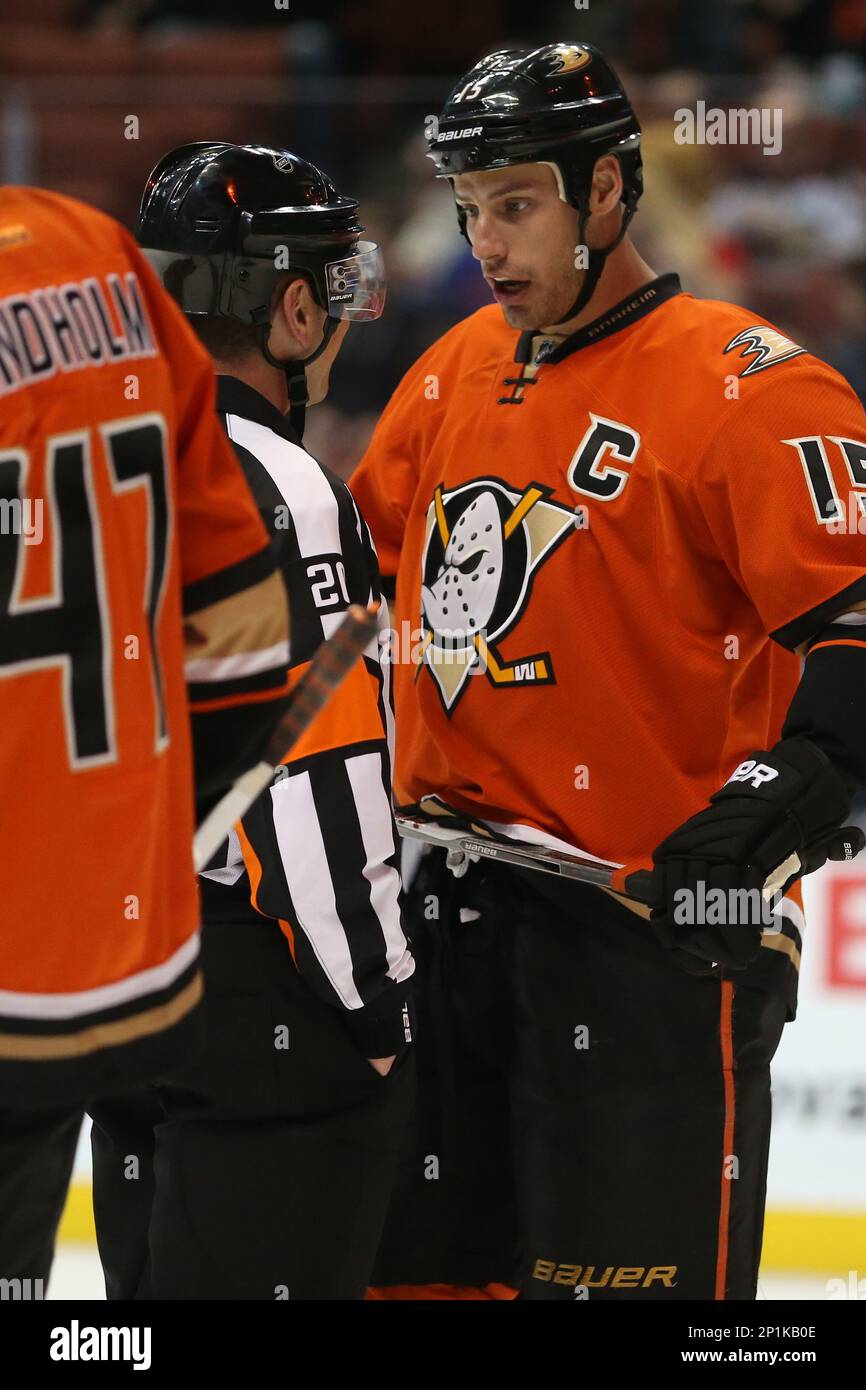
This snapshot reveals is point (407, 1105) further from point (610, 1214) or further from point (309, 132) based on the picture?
point (309, 132)

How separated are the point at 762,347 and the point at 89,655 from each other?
96 centimetres

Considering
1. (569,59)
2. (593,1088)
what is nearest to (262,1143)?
(593,1088)

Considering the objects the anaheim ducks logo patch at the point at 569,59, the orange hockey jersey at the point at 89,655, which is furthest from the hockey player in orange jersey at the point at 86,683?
the anaheim ducks logo patch at the point at 569,59

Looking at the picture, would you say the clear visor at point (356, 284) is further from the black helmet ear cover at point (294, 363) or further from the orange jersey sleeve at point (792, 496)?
the orange jersey sleeve at point (792, 496)

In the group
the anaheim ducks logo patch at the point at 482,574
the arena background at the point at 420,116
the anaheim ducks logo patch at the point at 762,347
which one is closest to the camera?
the anaheim ducks logo patch at the point at 762,347

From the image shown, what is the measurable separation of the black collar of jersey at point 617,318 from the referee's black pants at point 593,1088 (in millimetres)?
575

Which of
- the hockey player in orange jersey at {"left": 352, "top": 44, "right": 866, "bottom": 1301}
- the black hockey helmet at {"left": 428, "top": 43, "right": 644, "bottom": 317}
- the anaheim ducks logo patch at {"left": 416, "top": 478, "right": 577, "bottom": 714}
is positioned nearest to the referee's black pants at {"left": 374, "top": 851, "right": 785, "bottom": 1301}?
the hockey player in orange jersey at {"left": 352, "top": 44, "right": 866, "bottom": 1301}

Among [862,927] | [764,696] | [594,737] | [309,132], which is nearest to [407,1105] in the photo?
[594,737]

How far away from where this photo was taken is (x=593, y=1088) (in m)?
2.05

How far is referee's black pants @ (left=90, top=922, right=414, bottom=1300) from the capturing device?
1.77m

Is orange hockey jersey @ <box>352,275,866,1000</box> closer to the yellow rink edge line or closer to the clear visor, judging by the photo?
the clear visor

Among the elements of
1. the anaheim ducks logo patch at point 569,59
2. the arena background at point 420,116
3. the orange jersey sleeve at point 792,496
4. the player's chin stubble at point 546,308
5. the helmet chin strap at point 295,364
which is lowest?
the orange jersey sleeve at point 792,496

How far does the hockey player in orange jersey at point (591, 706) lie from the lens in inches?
78.7

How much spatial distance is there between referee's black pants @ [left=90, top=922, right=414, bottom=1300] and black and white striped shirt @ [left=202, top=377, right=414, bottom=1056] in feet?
0.18
